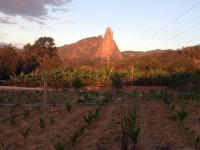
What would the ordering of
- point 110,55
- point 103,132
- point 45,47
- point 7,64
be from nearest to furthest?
point 103,132 → point 7,64 → point 45,47 → point 110,55

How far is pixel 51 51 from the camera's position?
7869 cm

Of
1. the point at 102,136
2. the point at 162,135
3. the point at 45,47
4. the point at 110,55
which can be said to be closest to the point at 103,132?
the point at 102,136

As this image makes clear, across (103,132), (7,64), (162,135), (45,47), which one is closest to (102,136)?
(103,132)

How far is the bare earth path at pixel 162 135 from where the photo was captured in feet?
32.9

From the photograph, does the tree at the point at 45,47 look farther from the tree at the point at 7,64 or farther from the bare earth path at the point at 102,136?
the bare earth path at the point at 102,136

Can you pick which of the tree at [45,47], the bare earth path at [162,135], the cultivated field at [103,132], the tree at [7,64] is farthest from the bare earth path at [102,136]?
the tree at [45,47]

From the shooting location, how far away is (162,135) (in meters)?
11.3

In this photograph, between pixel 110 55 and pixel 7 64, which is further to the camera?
pixel 110 55

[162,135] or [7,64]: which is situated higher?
[7,64]

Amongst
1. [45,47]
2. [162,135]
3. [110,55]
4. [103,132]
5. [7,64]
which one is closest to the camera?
[162,135]

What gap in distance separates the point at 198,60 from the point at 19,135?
7496cm

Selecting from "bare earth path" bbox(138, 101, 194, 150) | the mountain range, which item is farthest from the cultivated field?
the mountain range

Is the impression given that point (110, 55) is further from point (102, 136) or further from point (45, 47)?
point (102, 136)

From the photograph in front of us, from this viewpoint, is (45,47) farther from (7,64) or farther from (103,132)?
(103,132)
